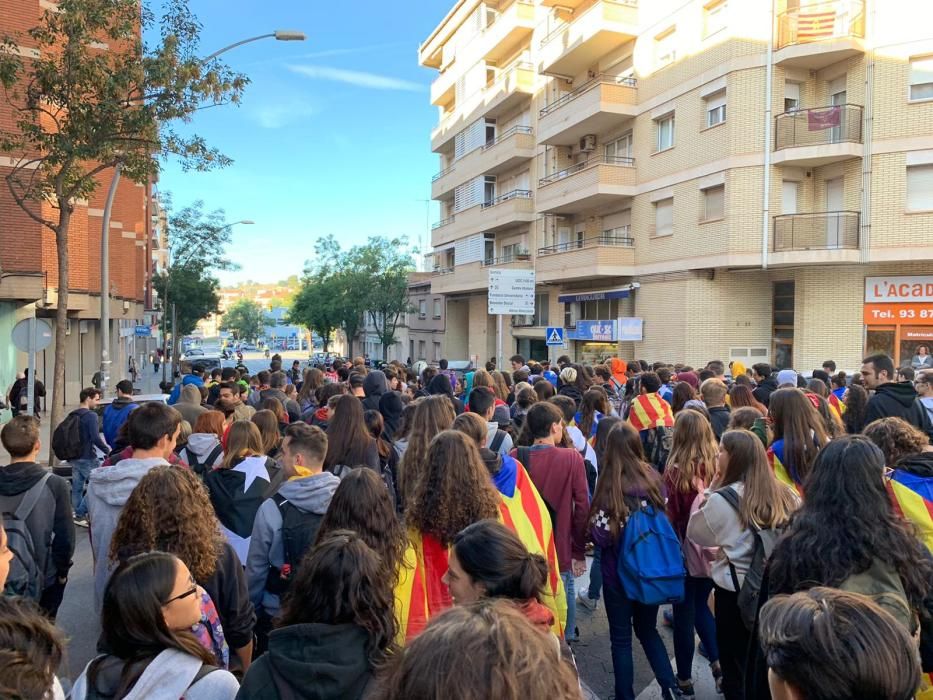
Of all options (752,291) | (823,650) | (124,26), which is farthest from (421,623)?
(752,291)

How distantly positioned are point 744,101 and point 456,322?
22.9m

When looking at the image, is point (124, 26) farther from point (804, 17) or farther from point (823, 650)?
point (804, 17)

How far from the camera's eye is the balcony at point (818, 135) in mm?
18734

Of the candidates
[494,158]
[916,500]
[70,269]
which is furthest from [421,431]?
[494,158]

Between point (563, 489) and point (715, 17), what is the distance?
20.7 m

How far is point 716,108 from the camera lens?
20562mm

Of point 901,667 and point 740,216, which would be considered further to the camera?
point 740,216

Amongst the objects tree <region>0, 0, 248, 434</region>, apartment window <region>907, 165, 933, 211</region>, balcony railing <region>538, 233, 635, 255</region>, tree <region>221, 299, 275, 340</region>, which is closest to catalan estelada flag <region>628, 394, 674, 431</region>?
tree <region>0, 0, 248, 434</region>

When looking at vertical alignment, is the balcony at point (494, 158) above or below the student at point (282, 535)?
above

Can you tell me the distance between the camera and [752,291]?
21.4 meters

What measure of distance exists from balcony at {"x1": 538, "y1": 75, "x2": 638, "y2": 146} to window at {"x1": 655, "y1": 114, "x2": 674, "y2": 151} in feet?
3.88

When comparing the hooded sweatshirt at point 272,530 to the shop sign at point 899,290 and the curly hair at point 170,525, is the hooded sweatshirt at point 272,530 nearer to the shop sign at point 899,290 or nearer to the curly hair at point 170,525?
the curly hair at point 170,525

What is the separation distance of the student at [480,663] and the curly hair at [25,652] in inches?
39.2

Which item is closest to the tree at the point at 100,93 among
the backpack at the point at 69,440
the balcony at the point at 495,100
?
the backpack at the point at 69,440
